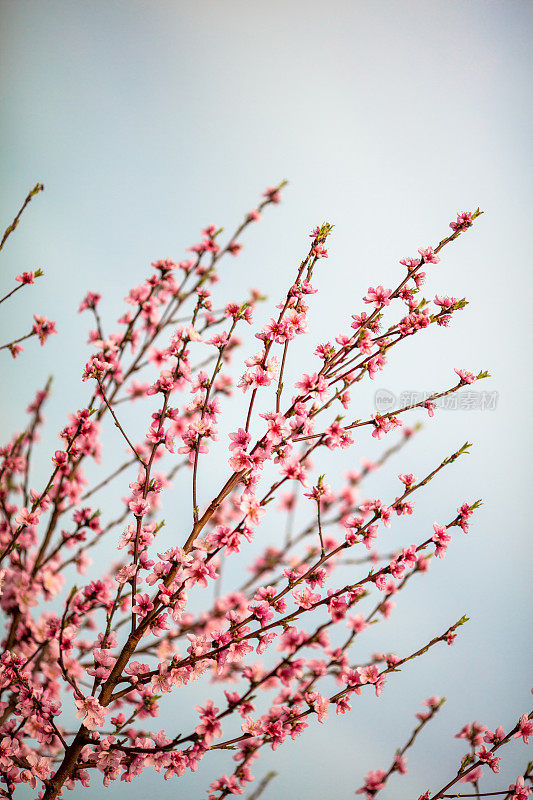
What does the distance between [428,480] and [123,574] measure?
1569 millimetres

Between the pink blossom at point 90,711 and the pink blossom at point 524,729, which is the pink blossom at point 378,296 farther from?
the pink blossom at point 524,729

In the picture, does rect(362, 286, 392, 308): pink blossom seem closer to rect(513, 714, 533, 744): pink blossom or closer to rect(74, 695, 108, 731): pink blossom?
rect(74, 695, 108, 731): pink blossom

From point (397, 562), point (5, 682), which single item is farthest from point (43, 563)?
point (397, 562)

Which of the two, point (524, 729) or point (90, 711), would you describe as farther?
point (524, 729)

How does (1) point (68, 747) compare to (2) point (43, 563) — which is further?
(2) point (43, 563)

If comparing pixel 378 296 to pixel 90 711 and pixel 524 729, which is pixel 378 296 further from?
pixel 524 729

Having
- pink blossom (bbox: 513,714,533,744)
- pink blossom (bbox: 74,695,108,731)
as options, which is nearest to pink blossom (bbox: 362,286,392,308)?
pink blossom (bbox: 74,695,108,731)

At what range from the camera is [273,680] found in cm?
225

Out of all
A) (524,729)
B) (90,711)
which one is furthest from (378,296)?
(524,729)

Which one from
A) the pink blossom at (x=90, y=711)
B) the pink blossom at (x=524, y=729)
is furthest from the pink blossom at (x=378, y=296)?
the pink blossom at (x=524, y=729)

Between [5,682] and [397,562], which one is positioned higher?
[5,682]

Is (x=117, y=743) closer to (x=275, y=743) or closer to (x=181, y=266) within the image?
(x=275, y=743)

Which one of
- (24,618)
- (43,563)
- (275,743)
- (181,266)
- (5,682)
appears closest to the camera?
(24,618)

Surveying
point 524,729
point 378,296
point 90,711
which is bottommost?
point 524,729
